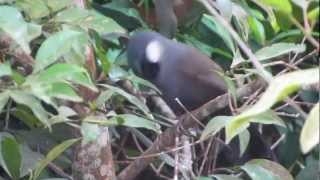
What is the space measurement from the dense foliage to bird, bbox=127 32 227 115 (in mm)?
65

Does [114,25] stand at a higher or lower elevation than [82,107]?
higher

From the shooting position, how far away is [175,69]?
6.82ft

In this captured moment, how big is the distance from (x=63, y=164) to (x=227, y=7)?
51cm

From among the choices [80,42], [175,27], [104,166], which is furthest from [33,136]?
[175,27]

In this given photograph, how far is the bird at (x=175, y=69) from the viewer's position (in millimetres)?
1925

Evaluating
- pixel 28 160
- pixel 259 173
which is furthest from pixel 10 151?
pixel 259 173

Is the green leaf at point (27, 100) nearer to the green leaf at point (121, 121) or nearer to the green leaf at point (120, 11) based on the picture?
the green leaf at point (121, 121)

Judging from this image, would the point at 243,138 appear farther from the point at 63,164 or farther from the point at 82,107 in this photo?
the point at 63,164

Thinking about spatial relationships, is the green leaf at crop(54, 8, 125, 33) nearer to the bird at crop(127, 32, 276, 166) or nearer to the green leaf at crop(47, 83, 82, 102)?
the green leaf at crop(47, 83, 82, 102)

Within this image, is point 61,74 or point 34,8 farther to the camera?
point 34,8

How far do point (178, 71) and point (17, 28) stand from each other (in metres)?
1.03

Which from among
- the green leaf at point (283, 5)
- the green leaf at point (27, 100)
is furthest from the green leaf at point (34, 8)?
the green leaf at point (283, 5)

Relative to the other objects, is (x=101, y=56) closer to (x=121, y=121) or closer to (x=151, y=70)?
(x=121, y=121)

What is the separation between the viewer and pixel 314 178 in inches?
71.0
